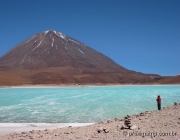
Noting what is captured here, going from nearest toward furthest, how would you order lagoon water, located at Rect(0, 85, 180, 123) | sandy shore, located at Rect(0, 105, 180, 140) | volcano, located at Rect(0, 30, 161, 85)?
sandy shore, located at Rect(0, 105, 180, 140) < lagoon water, located at Rect(0, 85, 180, 123) < volcano, located at Rect(0, 30, 161, 85)

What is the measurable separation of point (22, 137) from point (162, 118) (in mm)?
4171

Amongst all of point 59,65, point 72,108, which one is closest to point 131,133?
point 72,108

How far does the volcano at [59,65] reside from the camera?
4345 inches

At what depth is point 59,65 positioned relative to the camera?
14162 centimetres

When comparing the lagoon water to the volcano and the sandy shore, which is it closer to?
the sandy shore

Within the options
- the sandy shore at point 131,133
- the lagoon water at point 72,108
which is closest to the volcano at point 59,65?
the lagoon water at point 72,108

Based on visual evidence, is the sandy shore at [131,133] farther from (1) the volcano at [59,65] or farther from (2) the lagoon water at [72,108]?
(1) the volcano at [59,65]

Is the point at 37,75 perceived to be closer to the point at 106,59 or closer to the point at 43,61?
the point at 43,61

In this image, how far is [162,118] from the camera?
26.6 ft

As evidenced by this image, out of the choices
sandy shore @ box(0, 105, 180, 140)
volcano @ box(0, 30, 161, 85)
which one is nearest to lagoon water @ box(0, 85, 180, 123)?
sandy shore @ box(0, 105, 180, 140)

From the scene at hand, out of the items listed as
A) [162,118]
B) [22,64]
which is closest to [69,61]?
[22,64]

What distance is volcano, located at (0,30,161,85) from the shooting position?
110375mm

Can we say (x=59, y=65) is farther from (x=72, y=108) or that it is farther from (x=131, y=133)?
(x=131, y=133)

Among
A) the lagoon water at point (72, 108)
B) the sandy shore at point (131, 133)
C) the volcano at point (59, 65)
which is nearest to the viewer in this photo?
the sandy shore at point (131, 133)
